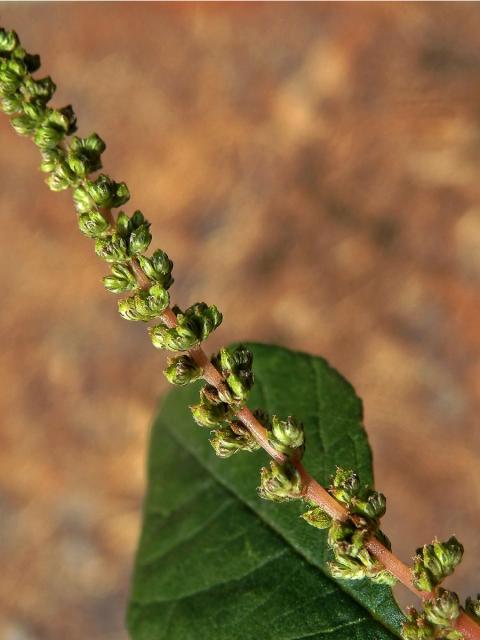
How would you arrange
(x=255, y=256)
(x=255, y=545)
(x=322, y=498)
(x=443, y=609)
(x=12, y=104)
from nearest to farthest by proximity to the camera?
(x=443, y=609) → (x=322, y=498) → (x=12, y=104) → (x=255, y=545) → (x=255, y=256)

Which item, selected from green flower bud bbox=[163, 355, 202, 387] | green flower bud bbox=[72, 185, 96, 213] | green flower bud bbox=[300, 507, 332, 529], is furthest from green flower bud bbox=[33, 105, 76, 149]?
green flower bud bbox=[300, 507, 332, 529]

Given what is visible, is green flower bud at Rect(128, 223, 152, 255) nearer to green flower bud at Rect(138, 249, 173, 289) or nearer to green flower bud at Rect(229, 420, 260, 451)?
green flower bud at Rect(138, 249, 173, 289)

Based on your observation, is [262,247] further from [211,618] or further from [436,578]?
[436,578]

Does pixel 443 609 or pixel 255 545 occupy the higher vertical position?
pixel 255 545

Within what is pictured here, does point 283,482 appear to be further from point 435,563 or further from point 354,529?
point 435,563

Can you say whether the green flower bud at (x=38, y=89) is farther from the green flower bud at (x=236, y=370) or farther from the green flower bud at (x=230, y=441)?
the green flower bud at (x=230, y=441)

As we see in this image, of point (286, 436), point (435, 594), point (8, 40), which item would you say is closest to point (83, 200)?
point (8, 40)

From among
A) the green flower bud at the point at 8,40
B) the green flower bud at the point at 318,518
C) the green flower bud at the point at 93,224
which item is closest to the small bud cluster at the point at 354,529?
the green flower bud at the point at 318,518

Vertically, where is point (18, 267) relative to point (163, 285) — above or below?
above

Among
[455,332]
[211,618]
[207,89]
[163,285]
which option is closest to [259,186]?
[207,89]
